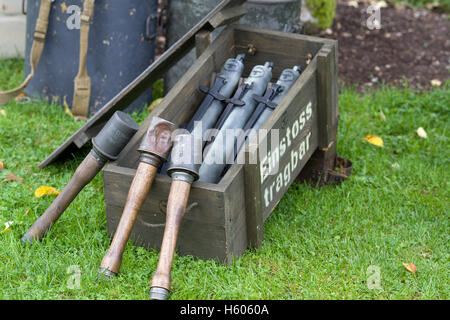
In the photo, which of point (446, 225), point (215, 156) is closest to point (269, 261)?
point (215, 156)

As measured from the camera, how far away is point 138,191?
2.61 metres

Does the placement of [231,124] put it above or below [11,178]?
above

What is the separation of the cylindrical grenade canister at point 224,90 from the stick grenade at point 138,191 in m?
0.47

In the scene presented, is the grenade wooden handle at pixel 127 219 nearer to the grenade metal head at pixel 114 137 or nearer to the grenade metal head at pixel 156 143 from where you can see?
the grenade metal head at pixel 156 143

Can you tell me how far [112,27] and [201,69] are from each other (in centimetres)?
94

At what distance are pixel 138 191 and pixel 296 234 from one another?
0.91 m

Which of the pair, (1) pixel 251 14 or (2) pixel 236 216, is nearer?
(2) pixel 236 216

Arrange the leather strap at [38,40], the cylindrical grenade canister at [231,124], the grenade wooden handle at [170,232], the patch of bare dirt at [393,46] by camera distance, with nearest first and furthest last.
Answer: the grenade wooden handle at [170,232], the cylindrical grenade canister at [231,124], the leather strap at [38,40], the patch of bare dirt at [393,46]

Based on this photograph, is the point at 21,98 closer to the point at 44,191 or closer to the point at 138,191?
the point at 44,191

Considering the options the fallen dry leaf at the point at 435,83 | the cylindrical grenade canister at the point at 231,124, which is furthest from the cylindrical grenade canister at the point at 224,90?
the fallen dry leaf at the point at 435,83

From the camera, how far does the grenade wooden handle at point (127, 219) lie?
261cm

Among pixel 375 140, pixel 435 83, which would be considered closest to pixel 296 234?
pixel 375 140

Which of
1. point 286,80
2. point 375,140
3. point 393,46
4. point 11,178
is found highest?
point 286,80

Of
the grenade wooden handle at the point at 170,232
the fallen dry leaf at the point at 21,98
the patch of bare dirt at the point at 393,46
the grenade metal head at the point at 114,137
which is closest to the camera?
the grenade wooden handle at the point at 170,232
